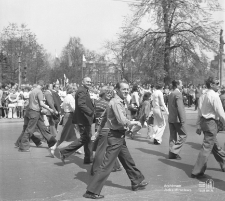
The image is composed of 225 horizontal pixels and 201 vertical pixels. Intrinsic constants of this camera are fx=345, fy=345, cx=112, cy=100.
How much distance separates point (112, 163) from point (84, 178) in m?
1.13

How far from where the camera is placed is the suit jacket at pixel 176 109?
7207mm

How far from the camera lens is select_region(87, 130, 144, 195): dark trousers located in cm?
473

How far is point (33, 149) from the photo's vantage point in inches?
332

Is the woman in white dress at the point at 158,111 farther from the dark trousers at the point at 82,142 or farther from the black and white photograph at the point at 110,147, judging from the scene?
the dark trousers at the point at 82,142

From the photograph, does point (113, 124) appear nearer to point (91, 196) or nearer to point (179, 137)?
point (91, 196)

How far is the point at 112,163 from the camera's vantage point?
484 centimetres

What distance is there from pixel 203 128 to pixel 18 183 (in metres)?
3.16

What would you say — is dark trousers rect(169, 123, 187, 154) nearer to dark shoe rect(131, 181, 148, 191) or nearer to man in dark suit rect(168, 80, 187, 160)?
man in dark suit rect(168, 80, 187, 160)

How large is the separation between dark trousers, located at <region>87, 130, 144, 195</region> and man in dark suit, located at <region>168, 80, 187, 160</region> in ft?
7.73

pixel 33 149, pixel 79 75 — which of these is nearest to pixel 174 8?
pixel 33 149

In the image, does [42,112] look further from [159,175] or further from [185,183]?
[185,183]

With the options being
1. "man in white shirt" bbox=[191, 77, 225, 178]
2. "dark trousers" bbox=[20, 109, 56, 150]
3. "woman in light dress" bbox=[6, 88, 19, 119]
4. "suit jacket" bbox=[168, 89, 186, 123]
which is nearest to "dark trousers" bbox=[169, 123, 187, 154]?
"suit jacket" bbox=[168, 89, 186, 123]

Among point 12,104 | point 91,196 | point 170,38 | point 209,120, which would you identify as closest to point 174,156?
point 209,120

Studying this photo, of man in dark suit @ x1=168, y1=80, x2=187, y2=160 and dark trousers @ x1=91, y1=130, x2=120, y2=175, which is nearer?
dark trousers @ x1=91, y1=130, x2=120, y2=175
